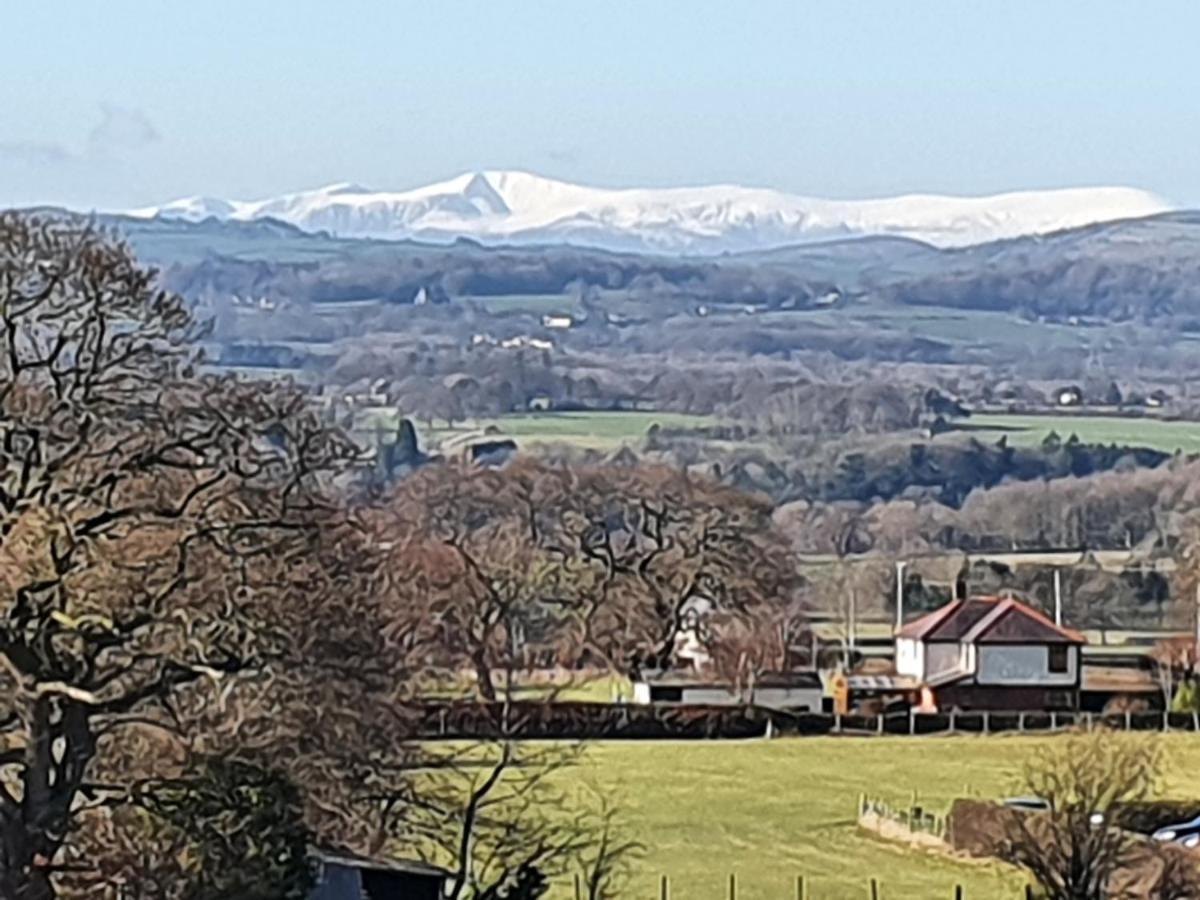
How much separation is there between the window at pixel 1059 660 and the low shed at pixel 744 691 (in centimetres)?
512

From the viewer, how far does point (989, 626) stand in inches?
2208

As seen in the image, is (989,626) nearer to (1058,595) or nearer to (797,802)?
(1058,595)

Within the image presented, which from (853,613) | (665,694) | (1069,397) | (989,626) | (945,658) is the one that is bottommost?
(1069,397)

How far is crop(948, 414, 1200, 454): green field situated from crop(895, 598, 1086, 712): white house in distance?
→ 7771cm

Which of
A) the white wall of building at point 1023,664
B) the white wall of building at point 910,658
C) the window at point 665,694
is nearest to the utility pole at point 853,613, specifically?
the white wall of building at point 910,658

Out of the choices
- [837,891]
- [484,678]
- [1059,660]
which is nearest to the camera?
[837,891]

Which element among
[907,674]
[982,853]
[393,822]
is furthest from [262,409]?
[907,674]

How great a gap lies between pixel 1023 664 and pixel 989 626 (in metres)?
0.97

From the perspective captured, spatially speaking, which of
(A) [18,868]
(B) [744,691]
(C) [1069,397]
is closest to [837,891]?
(A) [18,868]

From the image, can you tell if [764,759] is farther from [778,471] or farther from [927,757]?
[778,471]

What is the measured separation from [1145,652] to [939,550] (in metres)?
36.1

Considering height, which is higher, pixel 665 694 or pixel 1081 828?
pixel 1081 828

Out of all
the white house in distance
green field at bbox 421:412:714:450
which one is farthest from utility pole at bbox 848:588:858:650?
green field at bbox 421:412:714:450

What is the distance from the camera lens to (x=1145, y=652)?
6112 centimetres
